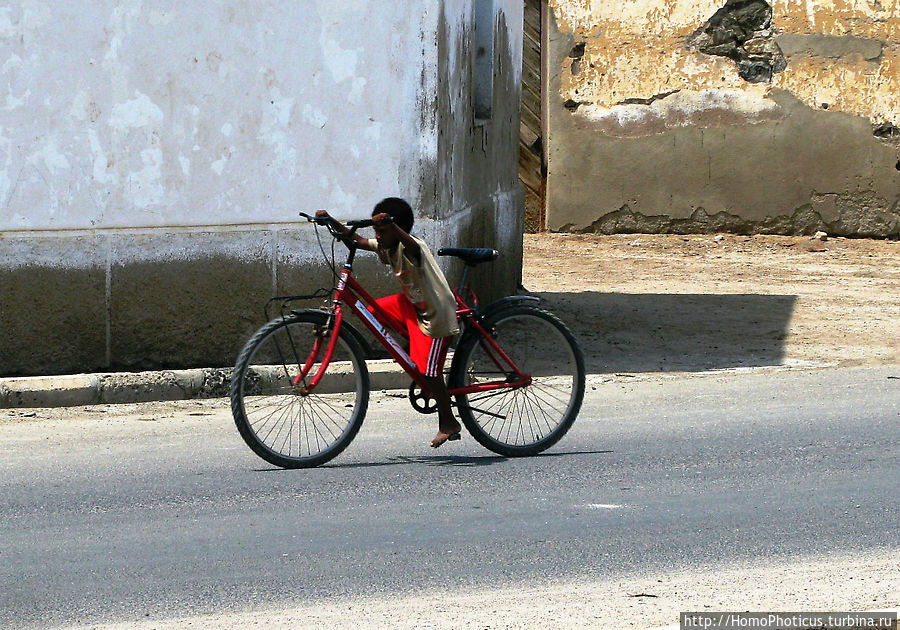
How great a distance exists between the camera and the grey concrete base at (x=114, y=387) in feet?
27.2

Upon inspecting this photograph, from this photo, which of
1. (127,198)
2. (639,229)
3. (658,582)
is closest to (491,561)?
(658,582)

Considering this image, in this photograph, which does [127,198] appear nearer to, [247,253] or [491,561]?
[247,253]

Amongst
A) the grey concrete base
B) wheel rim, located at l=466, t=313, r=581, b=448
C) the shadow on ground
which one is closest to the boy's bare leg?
wheel rim, located at l=466, t=313, r=581, b=448

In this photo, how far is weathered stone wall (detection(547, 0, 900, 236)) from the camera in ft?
54.6

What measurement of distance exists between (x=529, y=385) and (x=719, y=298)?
21.5 feet

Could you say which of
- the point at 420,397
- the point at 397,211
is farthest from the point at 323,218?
the point at 420,397

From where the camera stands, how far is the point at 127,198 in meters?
8.90

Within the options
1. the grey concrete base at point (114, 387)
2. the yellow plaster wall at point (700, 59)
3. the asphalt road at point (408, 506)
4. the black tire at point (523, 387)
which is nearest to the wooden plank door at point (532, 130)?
the yellow plaster wall at point (700, 59)

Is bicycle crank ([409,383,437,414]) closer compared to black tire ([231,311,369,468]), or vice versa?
black tire ([231,311,369,468])

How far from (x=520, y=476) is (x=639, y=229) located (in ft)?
37.7

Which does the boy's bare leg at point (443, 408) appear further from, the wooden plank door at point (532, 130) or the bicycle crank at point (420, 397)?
the wooden plank door at point (532, 130)

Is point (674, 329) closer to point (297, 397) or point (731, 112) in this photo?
point (297, 397)

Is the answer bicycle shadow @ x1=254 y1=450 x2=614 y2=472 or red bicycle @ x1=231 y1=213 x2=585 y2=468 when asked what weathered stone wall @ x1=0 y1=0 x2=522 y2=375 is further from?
bicycle shadow @ x1=254 y1=450 x2=614 y2=472

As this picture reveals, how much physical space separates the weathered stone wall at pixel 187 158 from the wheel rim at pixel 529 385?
2.70 m
